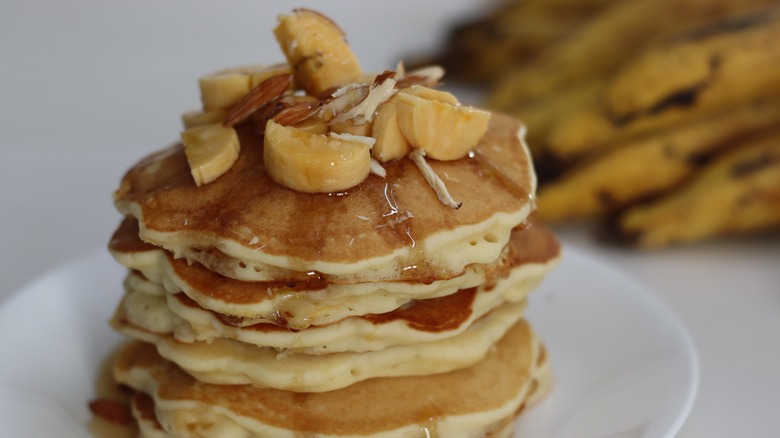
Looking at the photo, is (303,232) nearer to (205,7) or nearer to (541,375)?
(541,375)

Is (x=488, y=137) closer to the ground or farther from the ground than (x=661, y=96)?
farther from the ground

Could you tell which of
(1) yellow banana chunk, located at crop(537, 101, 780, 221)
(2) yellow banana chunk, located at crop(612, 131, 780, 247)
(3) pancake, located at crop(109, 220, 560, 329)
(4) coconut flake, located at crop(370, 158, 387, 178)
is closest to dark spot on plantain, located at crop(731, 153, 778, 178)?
(2) yellow banana chunk, located at crop(612, 131, 780, 247)

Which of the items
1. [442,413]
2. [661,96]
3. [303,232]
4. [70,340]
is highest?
[303,232]

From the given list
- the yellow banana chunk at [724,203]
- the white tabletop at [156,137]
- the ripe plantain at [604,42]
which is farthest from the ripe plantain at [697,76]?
the white tabletop at [156,137]

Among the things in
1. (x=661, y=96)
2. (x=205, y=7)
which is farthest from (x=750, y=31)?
(x=205, y=7)

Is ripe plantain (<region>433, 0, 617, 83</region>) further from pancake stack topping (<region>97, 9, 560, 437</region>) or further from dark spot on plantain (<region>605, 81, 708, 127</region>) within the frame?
pancake stack topping (<region>97, 9, 560, 437</region>)

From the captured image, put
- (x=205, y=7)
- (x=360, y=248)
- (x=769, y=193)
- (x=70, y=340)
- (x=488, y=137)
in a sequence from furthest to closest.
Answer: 1. (x=205, y=7)
2. (x=769, y=193)
3. (x=70, y=340)
4. (x=488, y=137)
5. (x=360, y=248)
